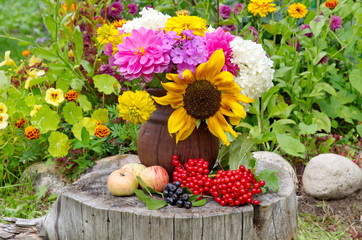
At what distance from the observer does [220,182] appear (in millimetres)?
2061

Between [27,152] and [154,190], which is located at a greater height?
[154,190]

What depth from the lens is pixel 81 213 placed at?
2.14m

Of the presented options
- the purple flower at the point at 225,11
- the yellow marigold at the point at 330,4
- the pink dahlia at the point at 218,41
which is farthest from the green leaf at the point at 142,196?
the yellow marigold at the point at 330,4

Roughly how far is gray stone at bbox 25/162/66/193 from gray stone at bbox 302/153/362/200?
1.57m

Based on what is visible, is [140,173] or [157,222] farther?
[140,173]

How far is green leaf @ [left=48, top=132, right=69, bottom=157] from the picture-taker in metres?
3.17

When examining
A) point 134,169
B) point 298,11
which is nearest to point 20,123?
point 134,169

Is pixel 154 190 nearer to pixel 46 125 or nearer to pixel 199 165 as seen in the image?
pixel 199 165

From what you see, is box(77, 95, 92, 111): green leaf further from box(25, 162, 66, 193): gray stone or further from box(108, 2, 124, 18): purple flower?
box(108, 2, 124, 18): purple flower

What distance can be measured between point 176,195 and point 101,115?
1.43 meters

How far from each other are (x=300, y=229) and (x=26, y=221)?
4.84 feet

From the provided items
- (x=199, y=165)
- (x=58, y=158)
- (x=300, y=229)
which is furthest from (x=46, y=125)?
(x=300, y=229)

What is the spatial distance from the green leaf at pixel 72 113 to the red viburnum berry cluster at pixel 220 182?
4.35 feet

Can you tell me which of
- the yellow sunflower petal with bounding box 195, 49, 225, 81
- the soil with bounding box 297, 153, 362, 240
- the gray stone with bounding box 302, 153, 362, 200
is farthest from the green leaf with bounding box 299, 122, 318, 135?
the yellow sunflower petal with bounding box 195, 49, 225, 81
